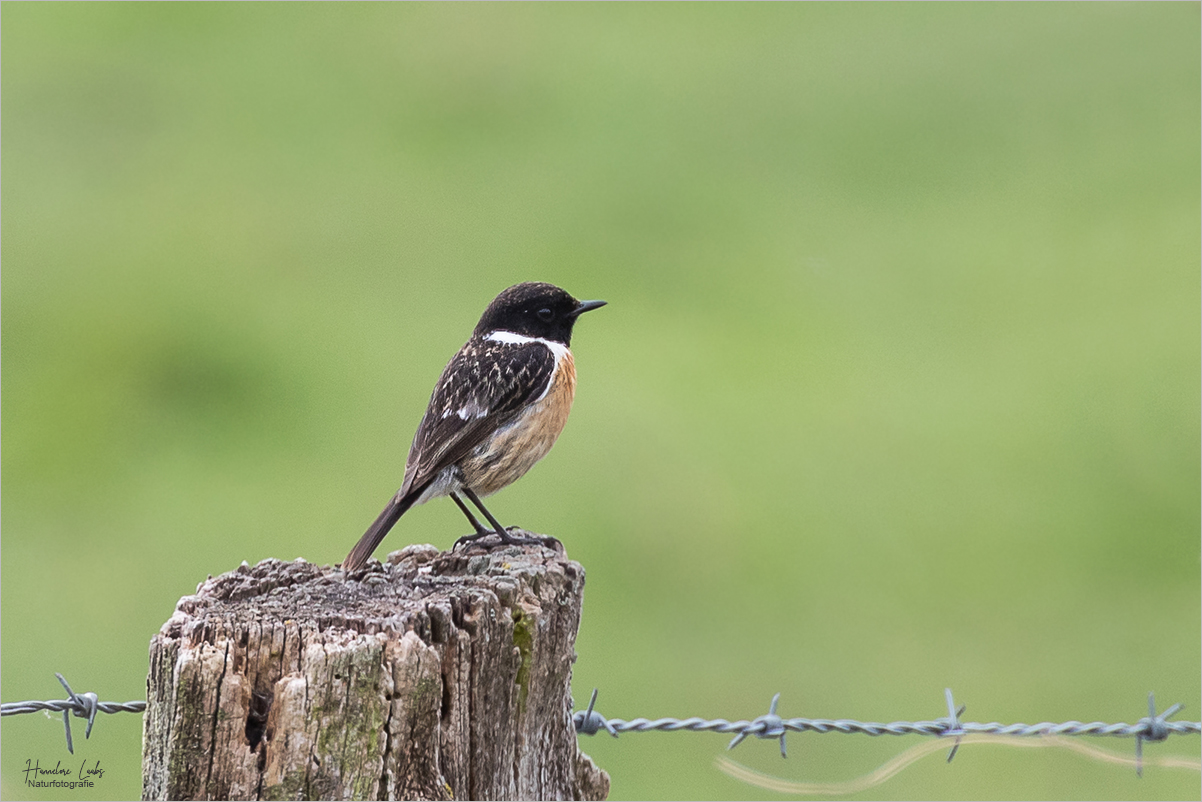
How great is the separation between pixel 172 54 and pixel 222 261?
557 centimetres

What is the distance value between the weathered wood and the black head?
9.38 feet

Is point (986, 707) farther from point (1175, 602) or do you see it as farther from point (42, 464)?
point (42, 464)

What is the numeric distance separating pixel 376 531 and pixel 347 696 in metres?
1.84

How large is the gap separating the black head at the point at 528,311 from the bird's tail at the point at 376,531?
1.04 metres

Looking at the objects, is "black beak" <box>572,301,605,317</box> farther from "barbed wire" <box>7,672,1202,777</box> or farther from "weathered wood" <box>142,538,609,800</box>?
"weathered wood" <box>142,538,609,800</box>

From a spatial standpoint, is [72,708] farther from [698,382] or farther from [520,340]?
[698,382]

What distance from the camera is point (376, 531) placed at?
17.0 feet

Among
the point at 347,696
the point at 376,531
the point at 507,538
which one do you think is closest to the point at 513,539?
the point at 507,538

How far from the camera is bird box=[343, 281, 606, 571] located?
235 inches

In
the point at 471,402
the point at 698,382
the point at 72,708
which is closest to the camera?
the point at 72,708

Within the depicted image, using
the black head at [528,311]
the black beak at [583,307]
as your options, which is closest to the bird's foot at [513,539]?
the black head at [528,311]

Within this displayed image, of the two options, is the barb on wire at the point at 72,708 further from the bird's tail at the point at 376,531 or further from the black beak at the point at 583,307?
the black beak at the point at 583,307

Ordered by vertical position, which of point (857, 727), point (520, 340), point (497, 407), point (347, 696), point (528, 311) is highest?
point (528, 311)

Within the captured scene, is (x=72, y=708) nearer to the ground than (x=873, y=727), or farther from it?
farther from it
